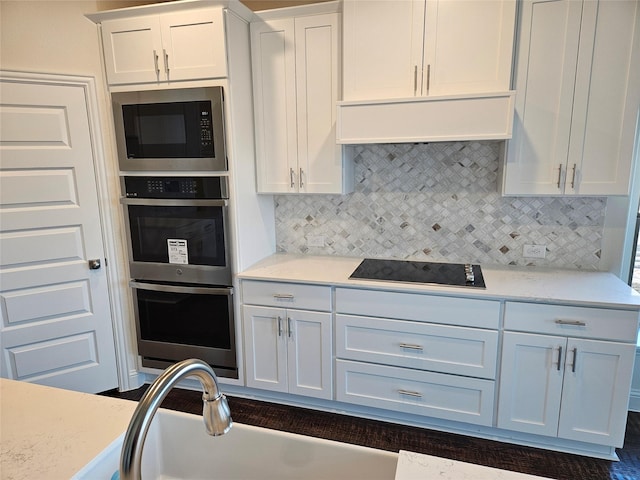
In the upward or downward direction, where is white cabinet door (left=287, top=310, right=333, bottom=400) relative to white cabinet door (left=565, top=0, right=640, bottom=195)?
downward

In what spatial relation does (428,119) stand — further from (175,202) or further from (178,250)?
(178,250)

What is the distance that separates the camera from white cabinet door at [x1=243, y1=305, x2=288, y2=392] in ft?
8.43

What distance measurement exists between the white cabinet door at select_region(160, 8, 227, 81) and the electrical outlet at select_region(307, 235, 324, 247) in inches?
49.5

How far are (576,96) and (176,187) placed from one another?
232cm

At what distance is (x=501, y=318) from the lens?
215cm

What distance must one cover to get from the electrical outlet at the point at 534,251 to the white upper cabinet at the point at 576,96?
0.45 metres

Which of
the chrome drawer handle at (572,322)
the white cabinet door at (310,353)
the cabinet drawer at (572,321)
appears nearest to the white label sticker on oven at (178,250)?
the white cabinet door at (310,353)

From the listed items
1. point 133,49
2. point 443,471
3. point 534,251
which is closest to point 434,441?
point 534,251

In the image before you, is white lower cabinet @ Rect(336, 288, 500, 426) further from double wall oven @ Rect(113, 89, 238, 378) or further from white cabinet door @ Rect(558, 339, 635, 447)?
double wall oven @ Rect(113, 89, 238, 378)

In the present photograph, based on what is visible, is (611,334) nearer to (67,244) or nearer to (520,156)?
(520,156)

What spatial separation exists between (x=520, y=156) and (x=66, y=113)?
8.94 feet

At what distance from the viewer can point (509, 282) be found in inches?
90.4

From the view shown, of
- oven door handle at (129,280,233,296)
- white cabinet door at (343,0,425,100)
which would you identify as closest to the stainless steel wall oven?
oven door handle at (129,280,233,296)

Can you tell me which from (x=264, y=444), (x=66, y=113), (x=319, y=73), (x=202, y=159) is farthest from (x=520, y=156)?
(x=66, y=113)
